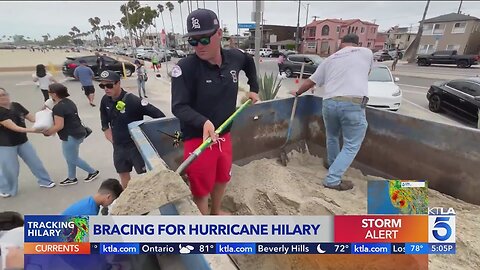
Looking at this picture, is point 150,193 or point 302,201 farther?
point 302,201

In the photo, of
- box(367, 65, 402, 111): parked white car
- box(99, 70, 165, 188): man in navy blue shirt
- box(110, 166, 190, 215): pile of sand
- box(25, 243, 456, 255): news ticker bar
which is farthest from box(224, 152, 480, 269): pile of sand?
box(367, 65, 402, 111): parked white car

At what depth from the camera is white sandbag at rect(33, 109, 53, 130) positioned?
3.46 metres

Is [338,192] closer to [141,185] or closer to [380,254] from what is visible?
[380,254]

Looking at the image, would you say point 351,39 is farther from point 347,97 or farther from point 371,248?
point 371,248

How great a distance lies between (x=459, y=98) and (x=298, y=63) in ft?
35.9

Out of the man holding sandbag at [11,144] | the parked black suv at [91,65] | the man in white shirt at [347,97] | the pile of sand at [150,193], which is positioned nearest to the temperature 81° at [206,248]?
the pile of sand at [150,193]

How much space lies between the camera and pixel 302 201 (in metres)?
2.53

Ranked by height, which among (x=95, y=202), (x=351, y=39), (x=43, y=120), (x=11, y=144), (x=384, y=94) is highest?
(x=351, y=39)

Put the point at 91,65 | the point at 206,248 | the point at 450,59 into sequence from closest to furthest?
the point at 206,248 → the point at 91,65 → the point at 450,59

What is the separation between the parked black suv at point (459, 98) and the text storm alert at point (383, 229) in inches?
305

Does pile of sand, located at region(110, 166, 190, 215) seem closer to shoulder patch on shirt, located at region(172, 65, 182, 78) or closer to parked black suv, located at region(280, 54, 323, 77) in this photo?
shoulder patch on shirt, located at region(172, 65, 182, 78)

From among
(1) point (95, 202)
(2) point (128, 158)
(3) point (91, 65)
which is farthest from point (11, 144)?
(3) point (91, 65)

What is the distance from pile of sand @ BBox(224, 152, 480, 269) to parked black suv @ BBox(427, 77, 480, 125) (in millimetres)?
6058

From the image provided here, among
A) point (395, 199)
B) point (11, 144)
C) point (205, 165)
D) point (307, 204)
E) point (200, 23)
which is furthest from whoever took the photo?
point (11, 144)
